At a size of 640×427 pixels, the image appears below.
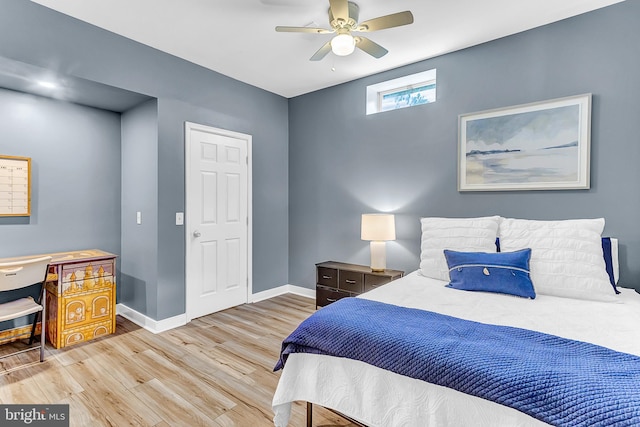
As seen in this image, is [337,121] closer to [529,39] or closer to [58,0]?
[529,39]

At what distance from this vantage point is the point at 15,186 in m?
2.90

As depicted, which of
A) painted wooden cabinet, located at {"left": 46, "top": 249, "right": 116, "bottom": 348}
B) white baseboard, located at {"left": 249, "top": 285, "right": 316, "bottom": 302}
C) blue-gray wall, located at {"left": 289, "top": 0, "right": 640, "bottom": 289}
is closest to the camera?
blue-gray wall, located at {"left": 289, "top": 0, "right": 640, "bottom": 289}

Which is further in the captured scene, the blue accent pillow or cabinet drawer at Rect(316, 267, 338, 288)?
cabinet drawer at Rect(316, 267, 338, 288)

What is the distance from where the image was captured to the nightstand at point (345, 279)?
130 inches

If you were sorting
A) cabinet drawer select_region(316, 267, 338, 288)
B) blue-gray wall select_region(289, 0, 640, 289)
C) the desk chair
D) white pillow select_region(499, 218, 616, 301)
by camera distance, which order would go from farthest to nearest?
cabinet drawer select_region(316, 267, 338, 288), blue-gray wall select_region(289, 0, 640, 289), the desk chair, white pillow select_region(499, 218, 616, 301)

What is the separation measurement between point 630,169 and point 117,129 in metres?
4.80

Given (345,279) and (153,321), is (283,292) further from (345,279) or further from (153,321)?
(153,321)

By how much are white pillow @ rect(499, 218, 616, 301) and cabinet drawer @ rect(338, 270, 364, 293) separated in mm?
1530

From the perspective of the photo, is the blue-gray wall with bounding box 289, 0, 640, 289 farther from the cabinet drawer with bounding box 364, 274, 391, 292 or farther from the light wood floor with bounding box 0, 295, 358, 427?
the light wood floor with bounding box 0, 295, 358, 427

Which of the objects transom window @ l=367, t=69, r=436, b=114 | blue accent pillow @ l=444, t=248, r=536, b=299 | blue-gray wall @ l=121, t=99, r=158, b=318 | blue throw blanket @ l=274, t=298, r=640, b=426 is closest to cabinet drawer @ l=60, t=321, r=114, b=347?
blue-gray wall @ l=121, t=99, r=158, b=318

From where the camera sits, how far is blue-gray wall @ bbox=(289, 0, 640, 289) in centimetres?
243

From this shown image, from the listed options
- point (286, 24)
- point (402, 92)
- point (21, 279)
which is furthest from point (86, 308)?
point (402, 92)

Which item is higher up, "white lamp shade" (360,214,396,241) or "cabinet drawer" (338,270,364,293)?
"white lamp shade" (360,214,396,241)

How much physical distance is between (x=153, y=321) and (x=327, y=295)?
1.80 metres
